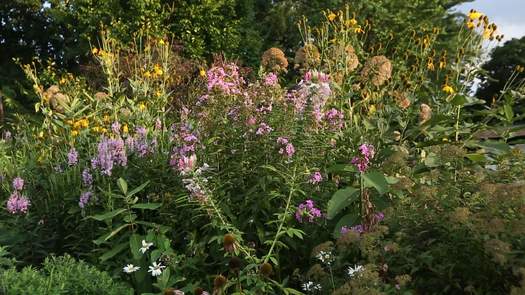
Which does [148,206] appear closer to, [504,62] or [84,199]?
[84,199]

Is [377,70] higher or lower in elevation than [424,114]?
higher

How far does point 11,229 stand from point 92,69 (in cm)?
883

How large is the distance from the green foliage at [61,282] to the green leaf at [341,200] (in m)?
1.04

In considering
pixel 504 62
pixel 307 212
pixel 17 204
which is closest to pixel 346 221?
pixel 307 212

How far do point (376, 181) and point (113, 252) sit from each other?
1.37 m

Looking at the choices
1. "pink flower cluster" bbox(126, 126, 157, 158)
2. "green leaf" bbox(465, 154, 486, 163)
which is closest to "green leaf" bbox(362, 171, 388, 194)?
"green leaf" bbox(465, 154, 486, 163)

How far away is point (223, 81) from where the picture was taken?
11.5ft

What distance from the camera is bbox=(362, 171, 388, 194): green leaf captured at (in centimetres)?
302

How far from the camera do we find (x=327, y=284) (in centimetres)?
269

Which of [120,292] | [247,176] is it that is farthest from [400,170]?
[120,292]

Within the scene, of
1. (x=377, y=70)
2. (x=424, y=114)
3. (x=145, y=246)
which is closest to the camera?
(x=145, y=246)

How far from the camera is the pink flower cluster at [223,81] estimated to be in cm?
343

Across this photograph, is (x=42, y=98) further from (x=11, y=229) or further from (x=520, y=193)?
(x=520, y=193)

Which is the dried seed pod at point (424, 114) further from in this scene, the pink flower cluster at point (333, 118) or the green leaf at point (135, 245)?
the green leaf at point (135, 245)
